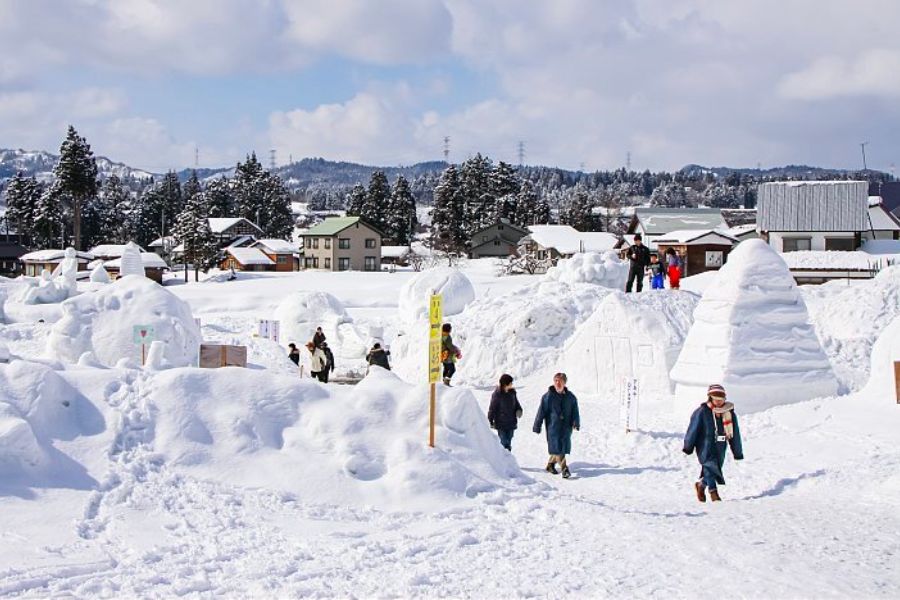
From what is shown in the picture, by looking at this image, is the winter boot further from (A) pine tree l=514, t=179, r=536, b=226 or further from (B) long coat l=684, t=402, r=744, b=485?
(A) pine tree l=514, t=179, r=536, b=226

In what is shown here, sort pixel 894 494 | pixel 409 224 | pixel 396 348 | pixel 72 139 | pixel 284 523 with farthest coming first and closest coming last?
1. pixel 409 224
2. pixel 72 139
3. pixel 396 348
4. pixel 894 494
5. pixel 284 523

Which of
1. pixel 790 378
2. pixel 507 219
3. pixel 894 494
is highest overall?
pixel 507 219

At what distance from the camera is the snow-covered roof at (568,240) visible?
61.1m

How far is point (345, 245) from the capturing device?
70.0 metres

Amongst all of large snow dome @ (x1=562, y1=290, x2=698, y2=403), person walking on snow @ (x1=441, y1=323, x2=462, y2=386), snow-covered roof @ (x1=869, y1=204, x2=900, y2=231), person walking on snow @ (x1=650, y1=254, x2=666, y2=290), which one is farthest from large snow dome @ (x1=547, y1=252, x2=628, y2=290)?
snow-covered roof @ (x1=869, y1=204, x2=900, y2=231)

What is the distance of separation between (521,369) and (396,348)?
4.38 metres

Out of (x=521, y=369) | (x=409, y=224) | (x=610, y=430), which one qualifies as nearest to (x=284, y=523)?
(x=610, y=430)

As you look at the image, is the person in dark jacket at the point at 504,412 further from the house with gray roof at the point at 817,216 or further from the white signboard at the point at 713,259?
the house with gray roof at the point at 817,216

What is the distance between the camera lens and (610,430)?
1418 cm

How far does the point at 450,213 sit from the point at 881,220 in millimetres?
36648

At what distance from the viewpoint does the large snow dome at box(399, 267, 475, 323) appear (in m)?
30.1

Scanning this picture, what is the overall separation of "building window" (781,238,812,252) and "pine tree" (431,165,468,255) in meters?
33.9

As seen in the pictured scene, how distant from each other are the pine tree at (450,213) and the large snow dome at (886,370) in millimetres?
61141

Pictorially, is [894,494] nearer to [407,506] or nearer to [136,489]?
[407,506]
